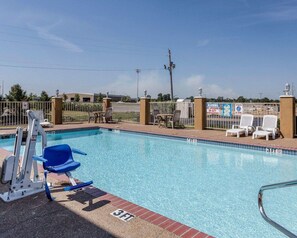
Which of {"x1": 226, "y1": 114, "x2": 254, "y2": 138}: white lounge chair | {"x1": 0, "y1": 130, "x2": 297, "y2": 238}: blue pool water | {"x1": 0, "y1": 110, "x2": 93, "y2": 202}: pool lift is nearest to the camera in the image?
{"x1": 0, "y1": 110, "x2": 93, "y2": 202}: pool lift

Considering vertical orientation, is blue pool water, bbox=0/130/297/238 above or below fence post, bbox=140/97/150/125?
below

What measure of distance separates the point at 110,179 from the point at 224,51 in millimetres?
14683

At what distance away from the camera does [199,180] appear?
5277mm

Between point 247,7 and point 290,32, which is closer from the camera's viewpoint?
point 247,7

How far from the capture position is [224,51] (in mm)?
17125

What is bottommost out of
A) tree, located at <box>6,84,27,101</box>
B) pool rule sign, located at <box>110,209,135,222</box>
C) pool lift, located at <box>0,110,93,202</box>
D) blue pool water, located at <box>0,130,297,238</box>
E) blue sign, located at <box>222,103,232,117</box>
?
blue pool water, located at <box>0,130,297,238</box>

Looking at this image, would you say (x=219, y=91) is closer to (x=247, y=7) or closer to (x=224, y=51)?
(x=224, y=51)

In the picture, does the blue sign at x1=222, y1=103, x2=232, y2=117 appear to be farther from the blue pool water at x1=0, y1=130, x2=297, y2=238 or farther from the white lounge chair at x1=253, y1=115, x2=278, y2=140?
the blue pool water at x1=0, y1=130, x2=297, y2=238

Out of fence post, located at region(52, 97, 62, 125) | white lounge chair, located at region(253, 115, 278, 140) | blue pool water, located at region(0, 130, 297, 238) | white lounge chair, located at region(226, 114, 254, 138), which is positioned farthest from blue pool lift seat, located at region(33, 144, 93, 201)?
fence post, located at region(52, 97, 62, 125)

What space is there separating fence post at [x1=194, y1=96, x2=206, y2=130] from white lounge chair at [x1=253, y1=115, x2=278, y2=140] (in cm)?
288

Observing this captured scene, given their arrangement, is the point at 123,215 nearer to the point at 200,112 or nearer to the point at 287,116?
the point at 287,116

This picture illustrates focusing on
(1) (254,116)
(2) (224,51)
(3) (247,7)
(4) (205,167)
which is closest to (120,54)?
(2) (224,51)

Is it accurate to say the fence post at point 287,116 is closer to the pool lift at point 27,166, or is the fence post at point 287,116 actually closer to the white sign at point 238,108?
the white sign at point 238,108

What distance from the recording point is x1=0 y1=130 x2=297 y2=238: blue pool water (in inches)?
139
